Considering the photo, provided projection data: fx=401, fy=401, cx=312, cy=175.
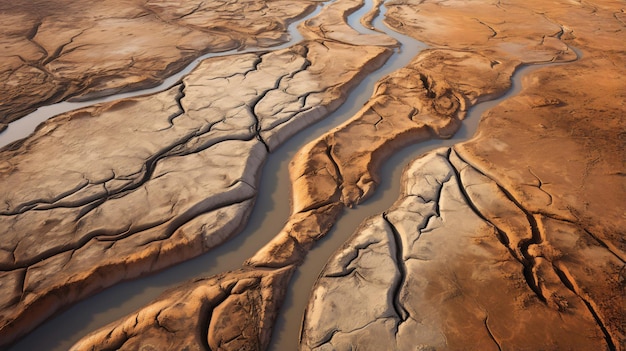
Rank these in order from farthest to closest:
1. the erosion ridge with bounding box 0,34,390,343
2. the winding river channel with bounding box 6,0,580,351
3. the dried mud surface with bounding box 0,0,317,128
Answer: the dried mud surface with bounding box 0,0,317,128, the erosion ridge with bounding box 0,34,390,343, the winding river channel with bounding box 6,0,580,351

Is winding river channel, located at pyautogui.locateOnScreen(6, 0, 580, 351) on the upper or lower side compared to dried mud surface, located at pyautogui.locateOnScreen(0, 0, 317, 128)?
lower

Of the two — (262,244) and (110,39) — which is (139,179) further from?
(110,39)

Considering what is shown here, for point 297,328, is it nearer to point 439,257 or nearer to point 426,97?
point 439,257

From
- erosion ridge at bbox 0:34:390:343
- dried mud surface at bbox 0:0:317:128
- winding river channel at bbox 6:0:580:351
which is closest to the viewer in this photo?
winding river channel at bbox 6:0:580:351

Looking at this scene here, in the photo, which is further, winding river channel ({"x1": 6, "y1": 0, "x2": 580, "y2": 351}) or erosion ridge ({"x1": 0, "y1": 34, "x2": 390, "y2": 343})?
erosion ridge ({"x1": 0, "y1": 34, "x2": 390, "y2": 343})

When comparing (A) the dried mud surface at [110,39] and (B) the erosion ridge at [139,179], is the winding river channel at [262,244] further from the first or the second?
(A) the dried mud surface at [110,39]

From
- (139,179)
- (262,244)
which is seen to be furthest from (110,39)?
(262,244)

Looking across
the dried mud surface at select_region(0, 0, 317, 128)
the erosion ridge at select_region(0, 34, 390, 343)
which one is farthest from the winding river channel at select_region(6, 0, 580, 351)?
the dried mud surface at select_region(0, 0, 317, 128)

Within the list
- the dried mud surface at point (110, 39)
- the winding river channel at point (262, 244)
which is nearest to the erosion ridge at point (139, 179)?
the winding river channel at point (262, 244)

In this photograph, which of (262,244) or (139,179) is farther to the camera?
(139,179)

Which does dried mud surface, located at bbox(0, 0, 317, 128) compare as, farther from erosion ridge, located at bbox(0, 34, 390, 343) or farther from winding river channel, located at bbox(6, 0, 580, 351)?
erosion ridge, located at bbox(0, 34, 390, 343)
